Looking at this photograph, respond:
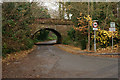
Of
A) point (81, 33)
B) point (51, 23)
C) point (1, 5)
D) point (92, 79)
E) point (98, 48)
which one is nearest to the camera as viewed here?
point (92, 79)

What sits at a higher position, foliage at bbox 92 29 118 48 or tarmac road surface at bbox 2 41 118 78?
foliage at bbox 92 29 118 48

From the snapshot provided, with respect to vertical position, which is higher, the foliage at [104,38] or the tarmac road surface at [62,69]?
the foliage at [104,38]

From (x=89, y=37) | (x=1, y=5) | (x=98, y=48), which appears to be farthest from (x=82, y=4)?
(x=1, y=5)

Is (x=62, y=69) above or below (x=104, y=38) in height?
below

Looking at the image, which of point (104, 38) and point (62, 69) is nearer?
point (62, 69)

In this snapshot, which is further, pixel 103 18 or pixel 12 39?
pixel 103 18

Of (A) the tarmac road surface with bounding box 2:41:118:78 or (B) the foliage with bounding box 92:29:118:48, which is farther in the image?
(B) the foliage with bounding box 92:29:118:48

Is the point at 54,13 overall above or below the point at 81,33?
above

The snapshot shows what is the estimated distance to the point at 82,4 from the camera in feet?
53.8

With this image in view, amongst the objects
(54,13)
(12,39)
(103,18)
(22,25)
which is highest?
(54,13)

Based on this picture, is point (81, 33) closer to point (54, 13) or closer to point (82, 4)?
point (82, 4)

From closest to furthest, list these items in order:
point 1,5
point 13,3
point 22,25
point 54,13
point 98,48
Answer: point 1,5 < point 13,3 < point 22,25 < point 98,48 < point 54,13

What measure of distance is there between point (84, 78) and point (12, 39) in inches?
303

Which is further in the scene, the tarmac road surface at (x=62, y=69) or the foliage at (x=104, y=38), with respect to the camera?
the foliage at (x=104, y=38)
